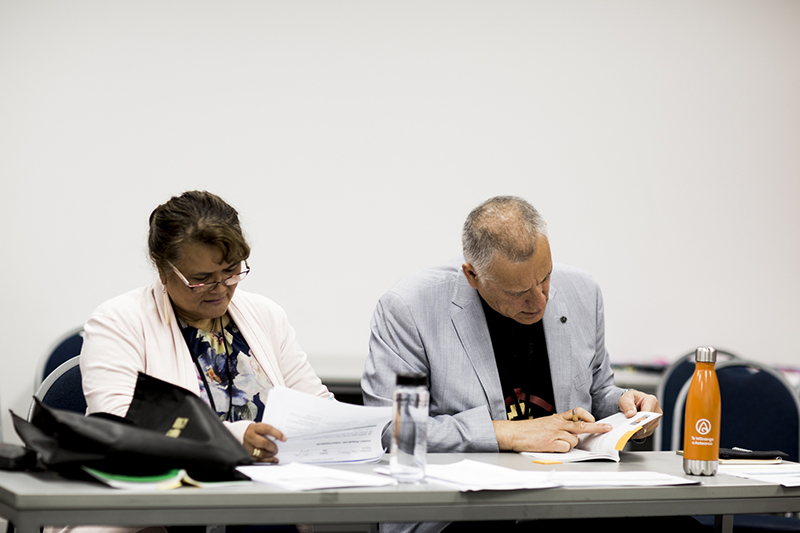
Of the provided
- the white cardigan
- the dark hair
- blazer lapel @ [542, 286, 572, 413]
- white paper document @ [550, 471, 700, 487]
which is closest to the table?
white paper document @ [550, 471, 700, 487]

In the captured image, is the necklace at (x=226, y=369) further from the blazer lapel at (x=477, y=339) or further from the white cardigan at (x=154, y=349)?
the blazer lapel at (x=477, y=339)

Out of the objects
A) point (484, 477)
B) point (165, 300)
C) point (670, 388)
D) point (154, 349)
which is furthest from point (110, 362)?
point (670, 388)

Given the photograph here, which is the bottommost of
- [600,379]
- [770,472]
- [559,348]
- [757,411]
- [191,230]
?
[757,411]

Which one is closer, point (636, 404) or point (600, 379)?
point (636, 404)

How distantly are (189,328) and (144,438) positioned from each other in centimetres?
68

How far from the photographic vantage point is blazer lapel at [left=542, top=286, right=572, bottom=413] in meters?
2.01

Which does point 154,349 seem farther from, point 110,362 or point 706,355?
point 706,355

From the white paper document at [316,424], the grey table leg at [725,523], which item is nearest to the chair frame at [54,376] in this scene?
the white paper document at [316,424]

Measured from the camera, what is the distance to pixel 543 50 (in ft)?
12.3

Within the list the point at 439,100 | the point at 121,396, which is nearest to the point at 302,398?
the point at 121,396

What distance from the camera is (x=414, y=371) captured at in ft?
6.27

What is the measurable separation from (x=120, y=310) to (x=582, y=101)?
2.80m

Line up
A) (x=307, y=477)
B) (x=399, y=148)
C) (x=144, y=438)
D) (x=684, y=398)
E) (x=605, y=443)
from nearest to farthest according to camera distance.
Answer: (x=144, y=438) < (x=307, y=477) < (x=605, y=443) < (x=684, y=398) < (x=399, y=148)

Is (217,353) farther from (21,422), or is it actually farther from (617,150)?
(617,150)
